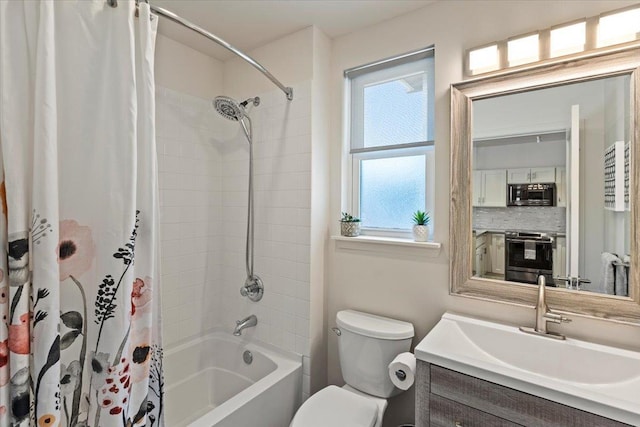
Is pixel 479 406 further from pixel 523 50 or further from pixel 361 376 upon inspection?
pixel 523 50

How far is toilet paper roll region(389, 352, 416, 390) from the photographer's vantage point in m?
1.43

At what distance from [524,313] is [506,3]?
144 centimetres

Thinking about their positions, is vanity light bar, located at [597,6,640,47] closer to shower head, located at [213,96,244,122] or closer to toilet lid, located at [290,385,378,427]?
shower head, located at [213,96,244,122]

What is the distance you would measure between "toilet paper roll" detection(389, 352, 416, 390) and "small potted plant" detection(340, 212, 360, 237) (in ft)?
2.43

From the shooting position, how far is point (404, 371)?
145cm

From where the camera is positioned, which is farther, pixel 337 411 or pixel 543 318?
pixel 337 411

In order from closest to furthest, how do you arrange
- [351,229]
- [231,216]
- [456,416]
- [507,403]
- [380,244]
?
[507,403] < [456,416] < [380,244] < [351,229] < [231,216]

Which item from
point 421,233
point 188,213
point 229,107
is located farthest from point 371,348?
point 229,107

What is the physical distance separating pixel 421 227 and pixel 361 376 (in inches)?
33.5

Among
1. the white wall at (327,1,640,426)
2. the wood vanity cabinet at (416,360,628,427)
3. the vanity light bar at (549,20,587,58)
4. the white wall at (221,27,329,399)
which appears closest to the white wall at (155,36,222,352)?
the white wall at (221,27,329,399)

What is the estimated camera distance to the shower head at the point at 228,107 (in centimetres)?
183

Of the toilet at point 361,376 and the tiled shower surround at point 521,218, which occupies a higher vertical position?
the tiled shower surround at point 521,218

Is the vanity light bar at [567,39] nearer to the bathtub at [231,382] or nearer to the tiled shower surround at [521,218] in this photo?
the tiled shower surround at [521,218]

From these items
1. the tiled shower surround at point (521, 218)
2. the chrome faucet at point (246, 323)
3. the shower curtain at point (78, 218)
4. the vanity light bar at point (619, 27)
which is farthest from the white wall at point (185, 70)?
the vanity light bar at point (619, 27)
